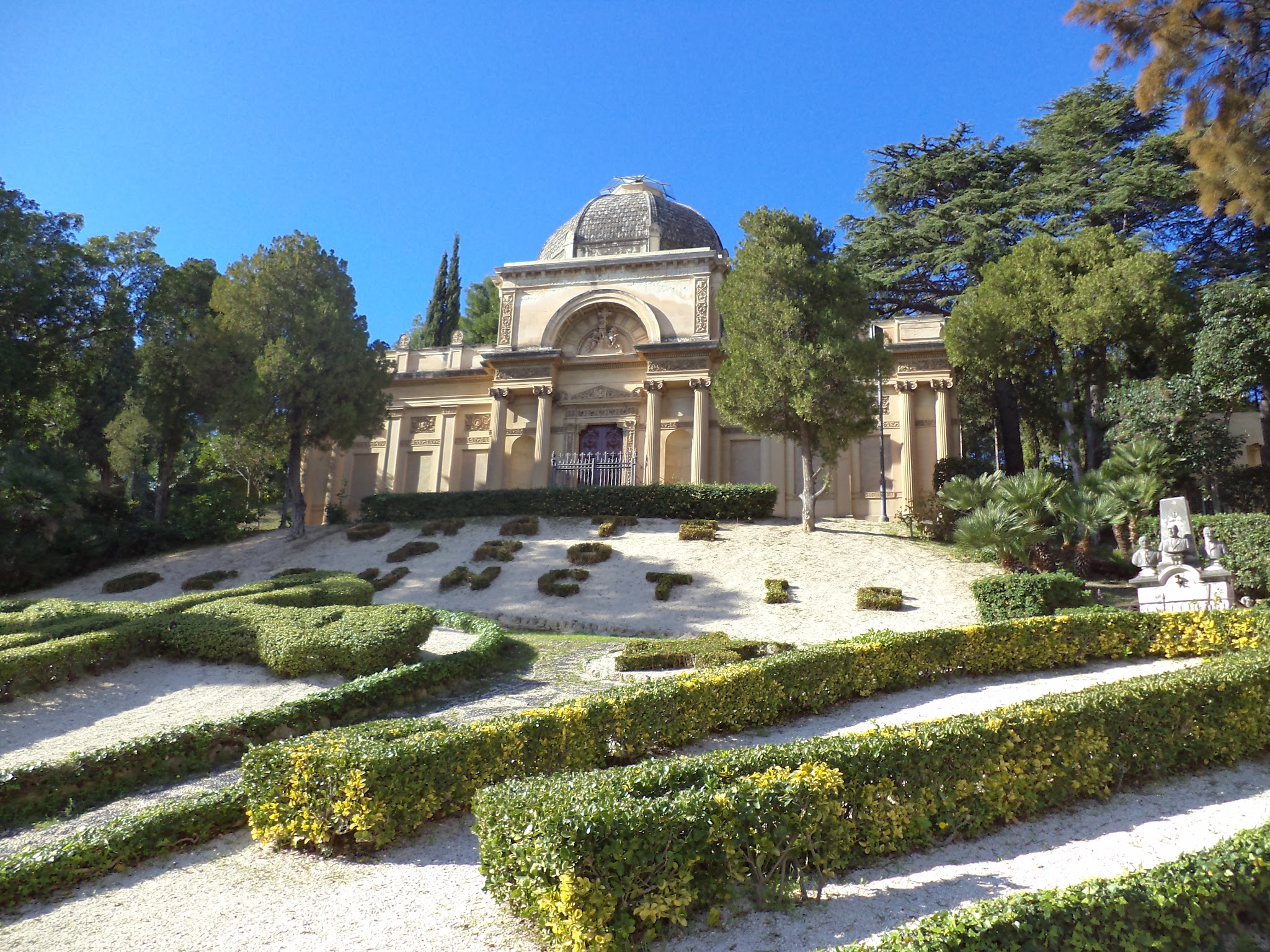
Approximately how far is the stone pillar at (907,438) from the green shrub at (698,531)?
9.09 metres

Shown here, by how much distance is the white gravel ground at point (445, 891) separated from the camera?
474 cm

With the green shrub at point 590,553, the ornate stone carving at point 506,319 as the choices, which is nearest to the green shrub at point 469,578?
the green shrub at point 590,553

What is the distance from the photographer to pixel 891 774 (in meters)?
5.70

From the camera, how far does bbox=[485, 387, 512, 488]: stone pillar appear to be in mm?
29594

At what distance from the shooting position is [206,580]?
64.3 ft

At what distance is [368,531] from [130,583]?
5.96m

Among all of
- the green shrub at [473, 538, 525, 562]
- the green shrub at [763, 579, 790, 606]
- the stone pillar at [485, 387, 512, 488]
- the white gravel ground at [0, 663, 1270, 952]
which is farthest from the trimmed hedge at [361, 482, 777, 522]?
the white gravel ground at [0, 663, 1270, 952]

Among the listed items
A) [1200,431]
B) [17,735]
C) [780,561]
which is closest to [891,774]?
[17,735]

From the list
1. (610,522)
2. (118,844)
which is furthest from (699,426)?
(118,844)

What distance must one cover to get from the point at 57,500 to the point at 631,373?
17915 millimetres

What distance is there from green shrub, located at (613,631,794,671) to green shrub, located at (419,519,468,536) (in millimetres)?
11260

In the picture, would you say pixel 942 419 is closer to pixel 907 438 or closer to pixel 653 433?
pixel 907 438

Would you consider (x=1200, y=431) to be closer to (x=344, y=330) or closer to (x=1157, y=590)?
(x=1157, y=590)

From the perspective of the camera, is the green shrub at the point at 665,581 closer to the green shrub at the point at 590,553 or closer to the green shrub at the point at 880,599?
the green shrub at the point at 590,553
